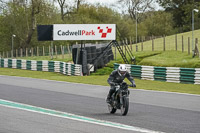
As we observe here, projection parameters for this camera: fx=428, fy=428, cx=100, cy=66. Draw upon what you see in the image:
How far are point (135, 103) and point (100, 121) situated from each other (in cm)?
462

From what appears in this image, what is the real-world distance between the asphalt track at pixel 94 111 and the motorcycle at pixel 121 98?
262mm

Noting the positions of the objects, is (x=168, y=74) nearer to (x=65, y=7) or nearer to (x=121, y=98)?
(x=121, y=98)

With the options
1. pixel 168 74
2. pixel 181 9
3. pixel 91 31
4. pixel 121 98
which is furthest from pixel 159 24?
pixel 121 98

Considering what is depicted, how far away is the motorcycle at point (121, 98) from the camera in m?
11.8

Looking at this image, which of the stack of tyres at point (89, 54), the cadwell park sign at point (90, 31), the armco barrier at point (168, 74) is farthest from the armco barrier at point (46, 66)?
the armco barrier at point (168, 74)

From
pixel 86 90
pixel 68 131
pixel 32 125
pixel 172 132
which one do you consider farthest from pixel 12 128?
pixel 86 90

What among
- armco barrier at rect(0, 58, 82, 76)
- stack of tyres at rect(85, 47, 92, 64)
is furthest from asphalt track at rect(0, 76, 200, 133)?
stack of tyres at rect(85, 47, 92, 64)

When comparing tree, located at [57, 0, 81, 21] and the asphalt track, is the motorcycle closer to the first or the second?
the asphalt track

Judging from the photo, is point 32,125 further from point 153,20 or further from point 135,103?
point 153,20

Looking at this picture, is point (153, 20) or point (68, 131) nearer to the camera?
point (68, 131)

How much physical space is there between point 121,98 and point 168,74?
578 inches

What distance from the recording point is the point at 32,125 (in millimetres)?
10250

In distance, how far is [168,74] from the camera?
26.1 meters

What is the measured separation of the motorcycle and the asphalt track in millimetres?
262
